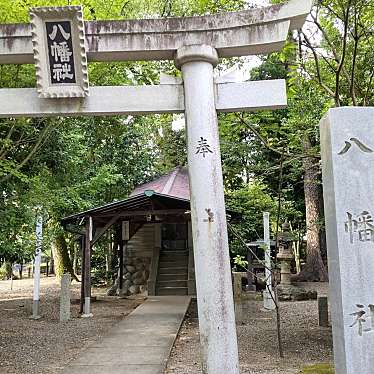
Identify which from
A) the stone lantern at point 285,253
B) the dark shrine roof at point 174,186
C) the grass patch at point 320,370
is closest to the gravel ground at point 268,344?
the grass patch at point 320,370

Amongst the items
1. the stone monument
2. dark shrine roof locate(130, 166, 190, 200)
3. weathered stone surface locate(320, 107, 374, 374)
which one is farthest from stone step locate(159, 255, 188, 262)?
weathered stone surface locate(320, 107, 374, 374)

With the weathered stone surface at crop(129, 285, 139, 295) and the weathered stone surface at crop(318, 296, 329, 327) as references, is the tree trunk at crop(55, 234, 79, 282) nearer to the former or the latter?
the weathered stone surface at crop(129, 285, 139, 295)

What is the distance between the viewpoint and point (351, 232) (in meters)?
3.87

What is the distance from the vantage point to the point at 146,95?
18.2 ft

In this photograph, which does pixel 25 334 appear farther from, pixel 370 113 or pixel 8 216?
Answer: pixel 370 113

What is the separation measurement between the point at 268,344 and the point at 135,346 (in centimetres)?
237

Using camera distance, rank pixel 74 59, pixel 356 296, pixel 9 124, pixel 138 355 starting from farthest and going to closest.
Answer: pixel 9 124 → pixel 138 355 → pixel 74 59 → pixel 356 296

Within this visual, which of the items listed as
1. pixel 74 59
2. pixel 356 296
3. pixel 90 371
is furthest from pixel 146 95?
pixel 90 371

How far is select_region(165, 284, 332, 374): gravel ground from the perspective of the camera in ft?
21.4

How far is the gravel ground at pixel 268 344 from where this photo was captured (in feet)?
21.4

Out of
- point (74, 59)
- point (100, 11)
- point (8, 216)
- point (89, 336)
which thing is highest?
point (100, 11)

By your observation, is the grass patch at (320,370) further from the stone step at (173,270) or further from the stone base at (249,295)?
the stone step at (173,270)

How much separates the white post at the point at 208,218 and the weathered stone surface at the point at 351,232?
1.40 meters

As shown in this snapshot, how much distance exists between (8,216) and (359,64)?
24.7 feet
